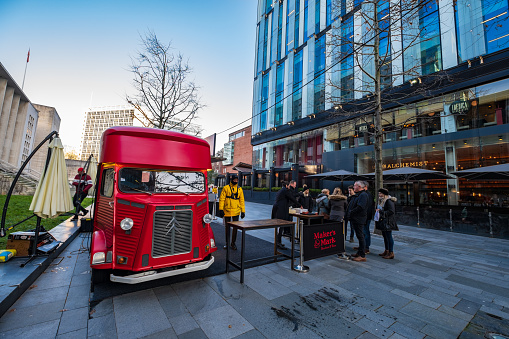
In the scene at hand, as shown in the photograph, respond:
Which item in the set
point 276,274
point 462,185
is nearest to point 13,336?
→ point 276,274

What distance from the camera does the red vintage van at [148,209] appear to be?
3629 mm

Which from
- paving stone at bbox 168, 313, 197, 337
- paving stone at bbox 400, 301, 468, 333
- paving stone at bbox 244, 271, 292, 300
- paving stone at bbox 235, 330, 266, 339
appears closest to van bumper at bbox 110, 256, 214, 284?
paving stone at bbox 168, 313, 197, 337

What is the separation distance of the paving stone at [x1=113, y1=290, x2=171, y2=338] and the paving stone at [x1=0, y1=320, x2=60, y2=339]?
0.69 metres

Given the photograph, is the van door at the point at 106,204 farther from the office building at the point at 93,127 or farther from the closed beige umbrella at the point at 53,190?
the office building at the point at 93,127

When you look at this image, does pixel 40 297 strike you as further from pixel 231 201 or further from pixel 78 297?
pixel 231 201

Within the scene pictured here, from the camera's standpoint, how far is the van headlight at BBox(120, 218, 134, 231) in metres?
3.52

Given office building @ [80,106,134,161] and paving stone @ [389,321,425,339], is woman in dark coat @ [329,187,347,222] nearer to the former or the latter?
paving stone @ [389,321,425,339]

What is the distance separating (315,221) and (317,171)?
16.4 metres

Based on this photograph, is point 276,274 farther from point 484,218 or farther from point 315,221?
point 484,218

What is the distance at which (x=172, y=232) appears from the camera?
153 inches

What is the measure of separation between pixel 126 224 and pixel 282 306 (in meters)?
2.92

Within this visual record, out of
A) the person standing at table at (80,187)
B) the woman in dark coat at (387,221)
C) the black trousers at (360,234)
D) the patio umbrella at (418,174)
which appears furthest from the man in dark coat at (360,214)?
the person standing at table at (80,187)

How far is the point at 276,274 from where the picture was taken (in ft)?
15.6

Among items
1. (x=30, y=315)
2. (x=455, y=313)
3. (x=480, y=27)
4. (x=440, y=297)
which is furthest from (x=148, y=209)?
(x=480, y=27)
